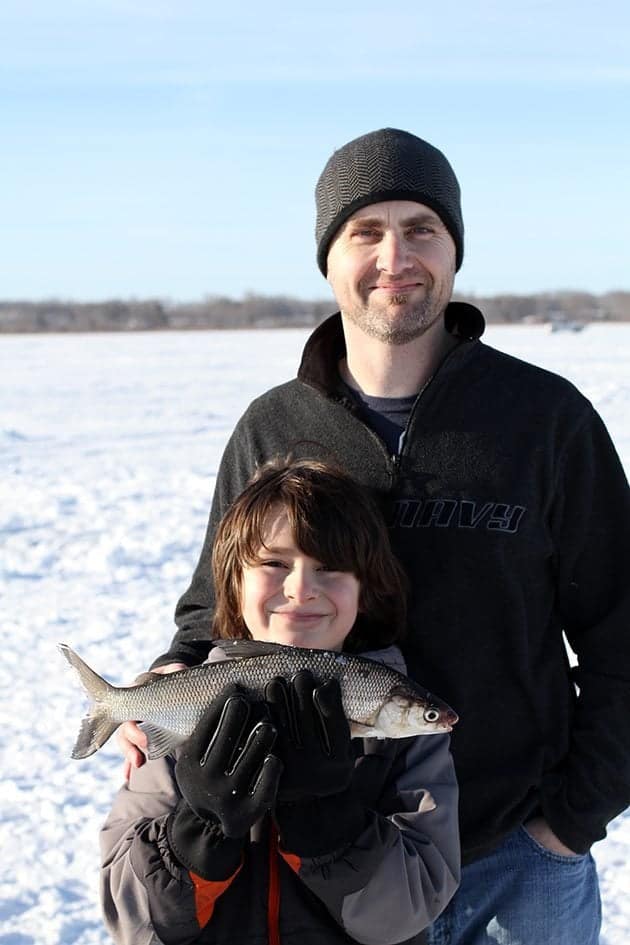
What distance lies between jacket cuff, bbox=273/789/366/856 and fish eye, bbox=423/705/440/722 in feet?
0.76

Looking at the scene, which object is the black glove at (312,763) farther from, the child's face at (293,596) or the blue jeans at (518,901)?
the blue jeans at (518,901)

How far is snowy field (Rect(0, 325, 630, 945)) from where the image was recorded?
445cm

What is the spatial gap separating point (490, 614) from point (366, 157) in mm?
1304

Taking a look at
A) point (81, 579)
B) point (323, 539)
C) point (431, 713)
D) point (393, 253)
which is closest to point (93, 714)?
point (323, 539)

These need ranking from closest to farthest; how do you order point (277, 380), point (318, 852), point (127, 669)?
1. point (318, 852)
2. point (127, 669)
3. point (277, 380)

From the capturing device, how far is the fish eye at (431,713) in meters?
2.38

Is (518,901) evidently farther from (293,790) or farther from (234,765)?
(234,765)

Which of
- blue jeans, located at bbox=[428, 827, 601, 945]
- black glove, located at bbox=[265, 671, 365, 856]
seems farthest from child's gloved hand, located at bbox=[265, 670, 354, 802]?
blue jeans, located at bbox=[428, 827, 601, 945]

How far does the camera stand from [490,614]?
9.50 feet

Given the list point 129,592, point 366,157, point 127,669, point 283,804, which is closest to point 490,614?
point 283,804

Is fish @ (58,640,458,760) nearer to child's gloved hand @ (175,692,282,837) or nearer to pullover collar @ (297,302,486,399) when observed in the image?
child's gloved hand @ (175,692,282,837)

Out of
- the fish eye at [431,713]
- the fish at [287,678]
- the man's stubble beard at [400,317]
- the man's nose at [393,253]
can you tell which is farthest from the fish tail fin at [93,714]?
the man's nose at [393,253]

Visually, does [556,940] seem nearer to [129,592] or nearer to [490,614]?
[490,614]

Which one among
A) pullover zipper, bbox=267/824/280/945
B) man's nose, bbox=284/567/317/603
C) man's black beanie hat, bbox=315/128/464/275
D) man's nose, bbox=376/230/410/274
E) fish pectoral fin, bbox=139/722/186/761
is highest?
man's black beanie hat, bbox=315/128/464/275
